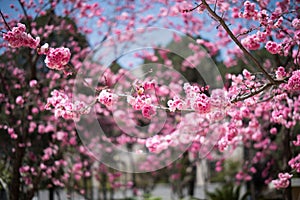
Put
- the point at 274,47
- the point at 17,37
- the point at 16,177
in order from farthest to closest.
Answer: the point at 16,177
the point at 274,47
the point at 17,37

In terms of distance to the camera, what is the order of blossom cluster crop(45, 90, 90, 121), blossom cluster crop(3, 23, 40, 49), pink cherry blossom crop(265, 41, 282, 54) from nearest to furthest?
1. blossom cluster crop(3, 23, 40, 49)
2. blossom cluster crop(45, 90, 90, 121)
3. pink cherry blossom crop(265, 41, 282, 54)

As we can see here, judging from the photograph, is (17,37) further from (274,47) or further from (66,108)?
(274,47)

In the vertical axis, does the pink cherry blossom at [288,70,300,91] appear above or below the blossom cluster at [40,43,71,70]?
below

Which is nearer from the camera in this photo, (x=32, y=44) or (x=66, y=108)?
(x=32, y=44)

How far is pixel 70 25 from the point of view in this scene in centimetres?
531

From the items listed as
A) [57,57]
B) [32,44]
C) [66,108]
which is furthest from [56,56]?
[66,108]

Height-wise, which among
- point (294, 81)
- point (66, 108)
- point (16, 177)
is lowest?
Result: point (16, 177)

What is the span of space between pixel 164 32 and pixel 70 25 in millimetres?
2121

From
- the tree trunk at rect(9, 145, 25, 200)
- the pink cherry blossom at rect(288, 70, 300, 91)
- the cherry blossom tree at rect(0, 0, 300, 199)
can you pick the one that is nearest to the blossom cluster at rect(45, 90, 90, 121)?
the cherry blossom tree at rect(0, 0, 300, 199)

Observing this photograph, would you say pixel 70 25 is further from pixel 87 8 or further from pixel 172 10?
A: pixel 172 10

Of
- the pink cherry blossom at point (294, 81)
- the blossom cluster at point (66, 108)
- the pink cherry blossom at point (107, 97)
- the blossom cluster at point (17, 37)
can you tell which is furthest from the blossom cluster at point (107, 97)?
the pink cherry blossom at point (294, 81)

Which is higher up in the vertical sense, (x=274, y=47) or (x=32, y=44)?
(x=274, y=47)

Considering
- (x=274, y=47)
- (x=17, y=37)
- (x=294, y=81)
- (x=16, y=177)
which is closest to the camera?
(x=17, y=37)

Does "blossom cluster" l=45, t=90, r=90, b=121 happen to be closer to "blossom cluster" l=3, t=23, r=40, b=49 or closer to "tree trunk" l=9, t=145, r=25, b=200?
"blossom cluster" l=3, t=23, r=40, b=49
